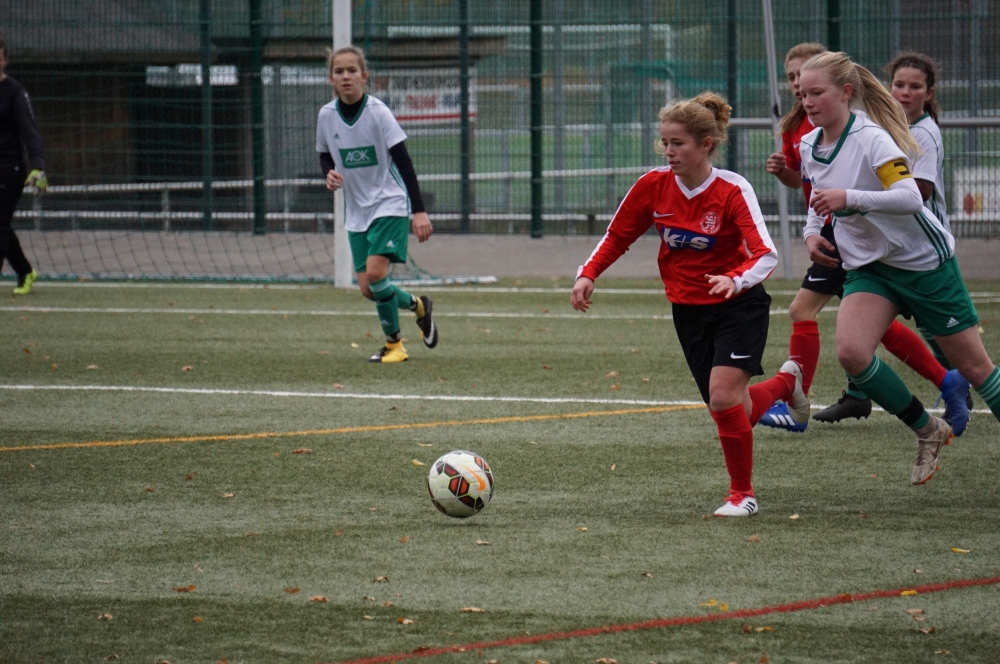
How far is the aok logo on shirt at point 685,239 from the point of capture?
5.10 metres

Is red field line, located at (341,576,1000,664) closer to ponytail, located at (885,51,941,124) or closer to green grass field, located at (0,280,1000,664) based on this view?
green grass field, located at (0,280,1000,664)

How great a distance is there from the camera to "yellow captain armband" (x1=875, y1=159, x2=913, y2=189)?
489 centimetres

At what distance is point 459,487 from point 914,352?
2.72 m

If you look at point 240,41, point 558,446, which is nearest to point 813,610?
point 558,446

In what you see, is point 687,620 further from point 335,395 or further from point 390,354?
point 390,354

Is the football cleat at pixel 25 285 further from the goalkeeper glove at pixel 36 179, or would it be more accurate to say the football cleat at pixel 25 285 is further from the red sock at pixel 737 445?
the red sock at pixel 737 445

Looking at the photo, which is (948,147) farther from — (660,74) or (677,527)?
(677,527)

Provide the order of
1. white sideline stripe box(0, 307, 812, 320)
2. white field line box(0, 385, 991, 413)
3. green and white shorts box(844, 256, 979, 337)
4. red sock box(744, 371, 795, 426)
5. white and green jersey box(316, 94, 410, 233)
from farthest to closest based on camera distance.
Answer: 1. white sideline stripe box(0, 307, 812, 320)
2. white and green jersey box(316, 94, 410, 233)
3. white field line box(0, 385, 991, 413)
4. red sock box(744, 371, 795, 426)
5. green and white shorts box(844, 256, 979, 337)

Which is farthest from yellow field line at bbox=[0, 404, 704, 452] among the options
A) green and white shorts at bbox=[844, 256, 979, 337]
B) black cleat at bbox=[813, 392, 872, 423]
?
green and white shorts at bbox=[844, 256, 979, 337]

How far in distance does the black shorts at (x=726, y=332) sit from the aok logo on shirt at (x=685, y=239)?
0.23 m

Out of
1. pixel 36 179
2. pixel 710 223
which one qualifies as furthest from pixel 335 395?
pixel 36 179

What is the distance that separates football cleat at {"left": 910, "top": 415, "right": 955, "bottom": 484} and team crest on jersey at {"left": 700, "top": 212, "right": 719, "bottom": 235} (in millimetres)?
1194

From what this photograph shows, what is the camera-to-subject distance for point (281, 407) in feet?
23.9

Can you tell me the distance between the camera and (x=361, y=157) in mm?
9242
